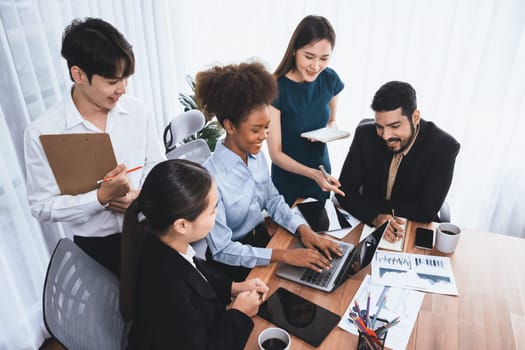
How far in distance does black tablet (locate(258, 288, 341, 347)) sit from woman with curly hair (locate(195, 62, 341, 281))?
0.51 ft

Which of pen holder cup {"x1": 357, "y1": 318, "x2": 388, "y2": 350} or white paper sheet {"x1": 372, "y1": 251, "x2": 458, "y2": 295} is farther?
white paper sheet {"x1": 372, "y1": 251, "x2": 458, "y2": 295}

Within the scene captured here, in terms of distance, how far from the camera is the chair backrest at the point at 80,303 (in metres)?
0.89

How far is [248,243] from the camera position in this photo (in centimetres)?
155

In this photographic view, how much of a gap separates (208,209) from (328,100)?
1.29 m

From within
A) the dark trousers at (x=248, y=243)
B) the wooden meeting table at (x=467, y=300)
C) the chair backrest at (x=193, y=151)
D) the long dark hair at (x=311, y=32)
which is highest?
the long dark hair at (x=311, y=32)

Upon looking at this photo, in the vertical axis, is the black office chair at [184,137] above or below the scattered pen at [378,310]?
above

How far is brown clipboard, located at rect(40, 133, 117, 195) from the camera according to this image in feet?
3.93

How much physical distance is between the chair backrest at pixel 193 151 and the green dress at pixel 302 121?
440 millimetres

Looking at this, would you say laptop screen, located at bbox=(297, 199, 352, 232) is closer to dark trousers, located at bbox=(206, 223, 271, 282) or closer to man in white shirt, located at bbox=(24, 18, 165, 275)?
dark trousers, located at bbox=(206, 223, 271, 282)

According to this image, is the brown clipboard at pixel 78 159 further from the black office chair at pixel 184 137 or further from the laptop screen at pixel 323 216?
the laptop screen at pixel 323 216

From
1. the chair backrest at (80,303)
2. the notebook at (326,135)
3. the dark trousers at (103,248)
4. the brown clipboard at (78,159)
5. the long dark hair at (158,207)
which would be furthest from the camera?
the notebook at (326,135)

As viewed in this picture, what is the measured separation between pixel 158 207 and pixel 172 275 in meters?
0.19

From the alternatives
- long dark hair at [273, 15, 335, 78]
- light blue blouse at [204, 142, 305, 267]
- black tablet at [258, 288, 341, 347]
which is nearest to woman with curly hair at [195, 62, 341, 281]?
light blue blouse at [204, 142, 305, 267]

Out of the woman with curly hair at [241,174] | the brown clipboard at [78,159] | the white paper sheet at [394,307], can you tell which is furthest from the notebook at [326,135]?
the brown clipboard at [78,159]
